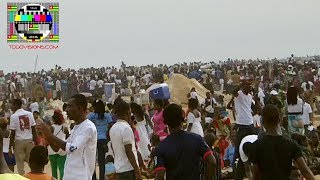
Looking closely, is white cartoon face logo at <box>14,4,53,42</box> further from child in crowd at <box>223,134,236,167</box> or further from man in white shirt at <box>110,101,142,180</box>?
man in white shirt at <box>110,101,142,180</box>

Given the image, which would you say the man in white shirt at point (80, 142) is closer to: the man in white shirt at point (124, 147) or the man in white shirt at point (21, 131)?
the man in white shirt at point (124, 147)

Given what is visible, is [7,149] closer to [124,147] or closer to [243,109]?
[243,109]

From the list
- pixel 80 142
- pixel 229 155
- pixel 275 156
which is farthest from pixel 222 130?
pixel 275 156

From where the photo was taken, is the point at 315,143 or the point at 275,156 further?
the point at 315,143

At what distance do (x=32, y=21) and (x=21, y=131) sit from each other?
515 inches

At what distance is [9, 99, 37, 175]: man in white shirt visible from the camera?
12.3 m

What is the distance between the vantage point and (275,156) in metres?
6.04

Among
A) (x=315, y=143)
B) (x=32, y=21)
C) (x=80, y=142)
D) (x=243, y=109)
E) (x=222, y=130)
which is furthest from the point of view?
(x=32, y=21)

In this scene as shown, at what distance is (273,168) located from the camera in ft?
19.9

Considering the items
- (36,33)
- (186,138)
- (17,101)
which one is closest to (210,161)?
(186,138)

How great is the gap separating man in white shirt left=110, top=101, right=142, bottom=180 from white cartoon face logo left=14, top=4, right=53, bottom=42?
652 inches

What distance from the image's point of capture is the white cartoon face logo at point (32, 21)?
2423cm

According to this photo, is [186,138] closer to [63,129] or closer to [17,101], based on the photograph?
[63,129]

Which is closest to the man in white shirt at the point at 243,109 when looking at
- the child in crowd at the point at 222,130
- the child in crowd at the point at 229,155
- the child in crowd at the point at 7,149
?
the child in crowd at the point at 229,155
